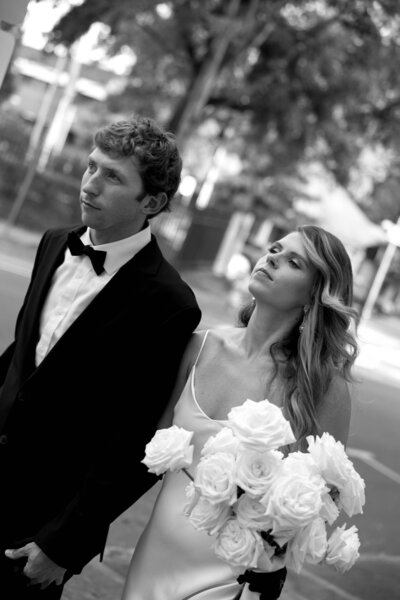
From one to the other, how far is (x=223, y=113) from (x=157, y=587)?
20479mm

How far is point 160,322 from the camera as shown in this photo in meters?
3.09

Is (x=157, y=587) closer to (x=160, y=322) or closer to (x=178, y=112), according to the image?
(x=160, y=322)

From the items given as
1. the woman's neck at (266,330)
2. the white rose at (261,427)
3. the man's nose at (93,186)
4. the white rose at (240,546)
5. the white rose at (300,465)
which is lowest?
the white rose at (240,546)

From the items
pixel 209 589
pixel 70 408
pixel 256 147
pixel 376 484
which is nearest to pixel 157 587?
pixel 209 589

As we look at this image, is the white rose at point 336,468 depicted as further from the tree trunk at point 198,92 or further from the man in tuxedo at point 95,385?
the tree trunk at point 198,92

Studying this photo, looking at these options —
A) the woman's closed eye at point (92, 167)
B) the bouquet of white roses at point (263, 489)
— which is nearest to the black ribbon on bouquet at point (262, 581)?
the bouquet of white roses at point (263, 489)

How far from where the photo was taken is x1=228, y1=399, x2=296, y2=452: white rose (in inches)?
100

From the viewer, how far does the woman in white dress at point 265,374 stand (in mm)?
3084

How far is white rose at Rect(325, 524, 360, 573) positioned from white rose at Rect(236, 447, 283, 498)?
303 mm

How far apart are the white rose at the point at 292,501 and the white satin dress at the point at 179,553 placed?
1.81 feet

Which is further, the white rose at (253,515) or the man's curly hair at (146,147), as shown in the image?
the man's curly hair at (146,147)

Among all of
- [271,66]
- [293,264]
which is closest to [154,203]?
[293,264]

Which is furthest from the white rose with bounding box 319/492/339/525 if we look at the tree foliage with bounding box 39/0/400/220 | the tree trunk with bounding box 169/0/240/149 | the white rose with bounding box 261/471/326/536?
the tree trunk with bounding box 169/0/240/149

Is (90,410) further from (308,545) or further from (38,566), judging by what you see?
(308,545)
